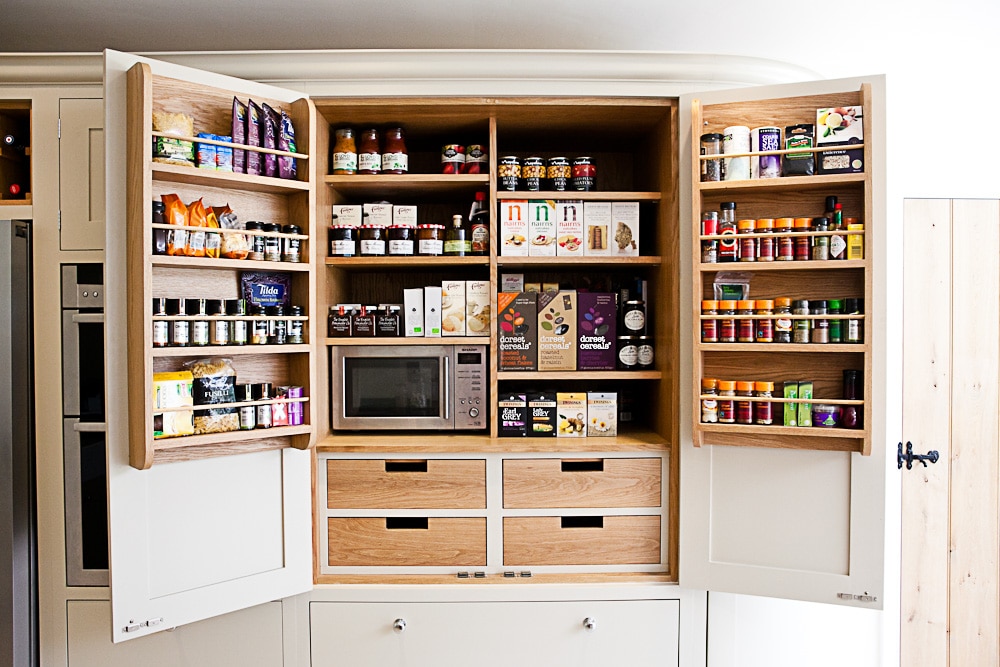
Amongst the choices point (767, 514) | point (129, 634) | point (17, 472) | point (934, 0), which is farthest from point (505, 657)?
point (934, 0)

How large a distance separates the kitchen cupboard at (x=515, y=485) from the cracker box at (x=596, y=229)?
0.13 feet

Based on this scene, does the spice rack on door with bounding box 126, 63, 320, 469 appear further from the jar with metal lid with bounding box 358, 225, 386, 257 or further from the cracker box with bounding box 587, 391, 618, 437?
the cracker box with bounding box 587, 391, 618, 437

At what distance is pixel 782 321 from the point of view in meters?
1.75

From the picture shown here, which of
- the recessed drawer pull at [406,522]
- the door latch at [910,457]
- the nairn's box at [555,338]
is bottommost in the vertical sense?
the recessed drawer pull at [406,522]

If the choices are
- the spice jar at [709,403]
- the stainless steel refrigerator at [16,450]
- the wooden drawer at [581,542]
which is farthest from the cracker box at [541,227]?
the stainless steel refrigerator at [16,450]

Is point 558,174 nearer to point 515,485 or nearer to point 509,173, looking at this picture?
point 509,173

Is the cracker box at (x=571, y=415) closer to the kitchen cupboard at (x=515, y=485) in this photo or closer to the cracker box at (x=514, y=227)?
the kitchen cupboard at (x=515, y=485)

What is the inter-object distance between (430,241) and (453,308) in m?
0.23

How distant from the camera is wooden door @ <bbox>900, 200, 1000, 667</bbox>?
2.49 m

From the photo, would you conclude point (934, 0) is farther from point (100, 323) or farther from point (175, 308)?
point (100, 323)

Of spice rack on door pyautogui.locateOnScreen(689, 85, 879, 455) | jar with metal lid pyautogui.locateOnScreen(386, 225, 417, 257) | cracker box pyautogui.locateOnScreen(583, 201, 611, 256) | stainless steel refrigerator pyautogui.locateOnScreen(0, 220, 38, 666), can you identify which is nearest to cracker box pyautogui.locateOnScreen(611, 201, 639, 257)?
cracker box pyautogui.locateOnScreen(583, 201, 611, 256)

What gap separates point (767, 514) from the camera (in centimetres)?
185

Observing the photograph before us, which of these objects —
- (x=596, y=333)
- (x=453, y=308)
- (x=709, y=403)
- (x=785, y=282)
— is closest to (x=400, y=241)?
(x=453, y=308)

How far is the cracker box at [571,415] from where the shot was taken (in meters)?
2.08
